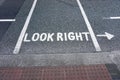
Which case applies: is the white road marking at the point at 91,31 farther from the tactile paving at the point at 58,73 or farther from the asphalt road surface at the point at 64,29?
the tactile paving at the point at 58,73

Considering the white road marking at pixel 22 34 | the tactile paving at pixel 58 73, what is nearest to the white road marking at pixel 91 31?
the tactile paving at pixel 58 73

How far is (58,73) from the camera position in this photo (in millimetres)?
5840

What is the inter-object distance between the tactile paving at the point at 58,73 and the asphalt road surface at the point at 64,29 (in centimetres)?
105

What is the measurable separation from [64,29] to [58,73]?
3175mm

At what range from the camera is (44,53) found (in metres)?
6.94

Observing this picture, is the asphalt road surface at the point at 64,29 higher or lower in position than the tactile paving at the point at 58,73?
lower

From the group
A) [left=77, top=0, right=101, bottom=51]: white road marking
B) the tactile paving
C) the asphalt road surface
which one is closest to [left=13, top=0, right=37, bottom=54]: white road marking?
the asphalt road surface

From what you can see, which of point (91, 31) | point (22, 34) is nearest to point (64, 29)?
point (91, 31)

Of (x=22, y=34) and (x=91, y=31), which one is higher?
→ (x=22, y=34)

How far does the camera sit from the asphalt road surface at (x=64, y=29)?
Answer: 7.27m

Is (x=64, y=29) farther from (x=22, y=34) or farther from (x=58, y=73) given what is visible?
(x=58, y=73)

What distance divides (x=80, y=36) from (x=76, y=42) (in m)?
0.51

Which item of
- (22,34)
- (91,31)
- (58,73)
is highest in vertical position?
(58,73)

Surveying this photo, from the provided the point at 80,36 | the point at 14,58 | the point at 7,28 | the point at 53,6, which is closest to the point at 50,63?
the point at 14,58
